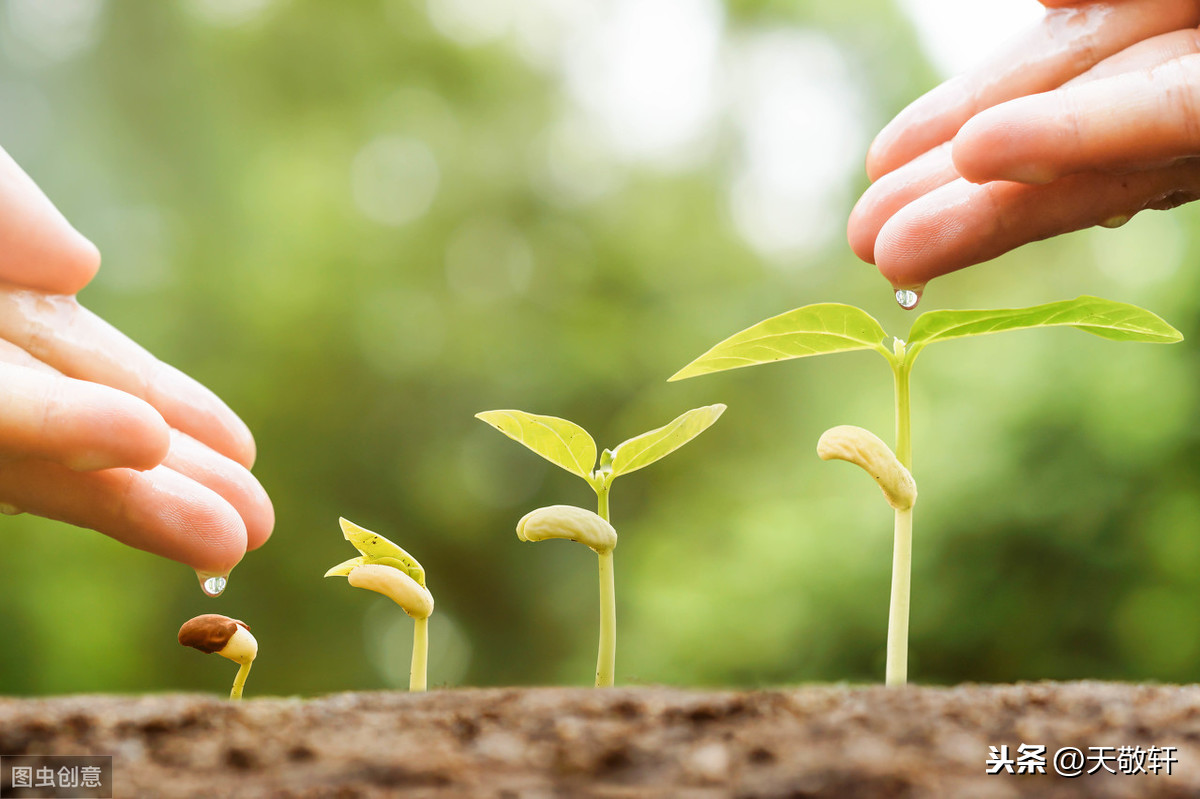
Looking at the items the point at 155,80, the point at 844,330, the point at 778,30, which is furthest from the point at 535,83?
the point at 844,330

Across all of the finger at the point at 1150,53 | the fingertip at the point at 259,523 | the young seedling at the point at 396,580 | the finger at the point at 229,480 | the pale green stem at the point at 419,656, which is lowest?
the pale green stem at the point at 419,656

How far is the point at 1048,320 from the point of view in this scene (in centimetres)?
73

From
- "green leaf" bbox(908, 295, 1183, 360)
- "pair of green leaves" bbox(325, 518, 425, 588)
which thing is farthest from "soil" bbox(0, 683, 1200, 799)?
"green leaf" bbox(908, 295, 1183, 360)

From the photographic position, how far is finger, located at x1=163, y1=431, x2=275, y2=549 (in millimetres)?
1001

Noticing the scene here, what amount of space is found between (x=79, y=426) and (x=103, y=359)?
1.05 feet

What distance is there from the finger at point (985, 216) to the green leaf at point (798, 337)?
0.41 ft

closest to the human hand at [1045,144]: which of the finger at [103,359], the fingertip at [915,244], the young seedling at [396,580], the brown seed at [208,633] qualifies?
the fingertip at [915,244]

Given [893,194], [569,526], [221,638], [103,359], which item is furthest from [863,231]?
[103,359]

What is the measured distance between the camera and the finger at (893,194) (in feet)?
3.03

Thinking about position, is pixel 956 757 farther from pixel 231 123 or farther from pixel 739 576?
pixel 231 123

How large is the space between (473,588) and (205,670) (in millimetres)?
1457

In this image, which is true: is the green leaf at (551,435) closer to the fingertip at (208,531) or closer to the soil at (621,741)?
the soil at (621,741)

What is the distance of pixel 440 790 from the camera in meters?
0.44

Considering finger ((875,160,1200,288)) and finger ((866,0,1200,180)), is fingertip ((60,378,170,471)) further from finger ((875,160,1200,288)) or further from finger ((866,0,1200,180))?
finger ((866,0,1200,180))
